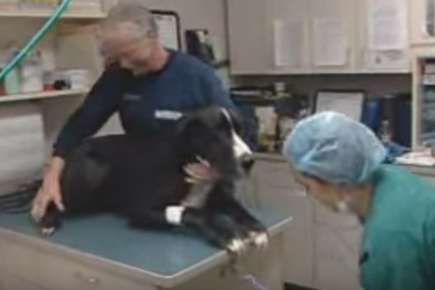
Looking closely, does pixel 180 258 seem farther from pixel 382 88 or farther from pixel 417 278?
pixel 382 88

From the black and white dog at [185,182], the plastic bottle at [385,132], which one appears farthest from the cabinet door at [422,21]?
the black and white dog at [185,182]

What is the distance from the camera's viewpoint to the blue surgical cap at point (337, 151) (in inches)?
60.4

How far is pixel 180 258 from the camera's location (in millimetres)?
1894

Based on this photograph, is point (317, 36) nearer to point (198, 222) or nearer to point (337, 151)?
point (198, 222)

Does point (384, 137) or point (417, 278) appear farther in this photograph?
point (384, 137)

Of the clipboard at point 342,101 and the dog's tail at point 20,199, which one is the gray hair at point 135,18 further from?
the clipboard at point 342,101

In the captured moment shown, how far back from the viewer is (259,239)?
6.72 feet

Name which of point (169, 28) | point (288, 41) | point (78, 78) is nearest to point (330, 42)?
point (288, 41)

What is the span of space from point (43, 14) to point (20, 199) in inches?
30.4

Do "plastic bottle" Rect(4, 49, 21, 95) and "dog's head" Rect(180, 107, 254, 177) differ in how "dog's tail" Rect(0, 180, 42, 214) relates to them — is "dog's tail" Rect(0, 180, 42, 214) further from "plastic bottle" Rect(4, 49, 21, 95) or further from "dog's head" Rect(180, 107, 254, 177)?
"dog's head" Rect(180, 107, 254, 177)


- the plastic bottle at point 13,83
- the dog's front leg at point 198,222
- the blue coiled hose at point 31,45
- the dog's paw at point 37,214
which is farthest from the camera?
the plastic bottle at point 13,83

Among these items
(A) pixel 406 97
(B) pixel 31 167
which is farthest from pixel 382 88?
(B) pixel 31 167

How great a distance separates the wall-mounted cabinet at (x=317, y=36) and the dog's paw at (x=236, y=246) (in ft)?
5.29

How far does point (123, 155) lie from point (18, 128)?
61cm
